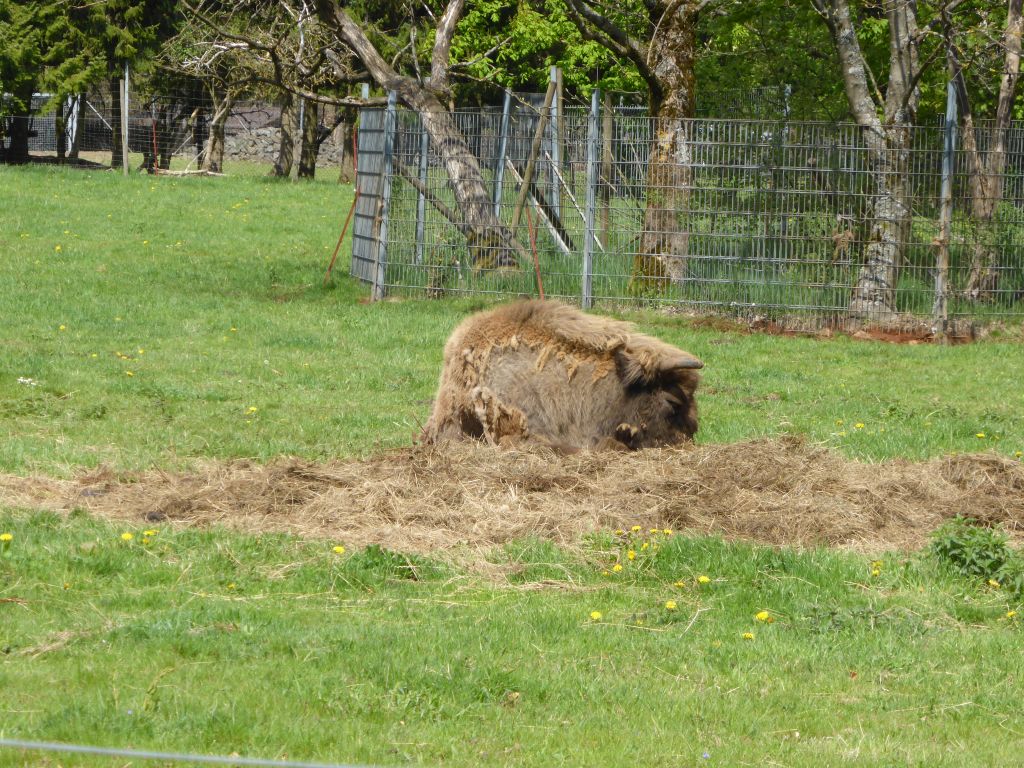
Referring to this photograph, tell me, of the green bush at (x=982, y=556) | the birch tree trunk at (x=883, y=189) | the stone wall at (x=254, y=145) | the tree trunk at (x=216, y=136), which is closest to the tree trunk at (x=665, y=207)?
the birch tree trunk at (x=883, y=189)

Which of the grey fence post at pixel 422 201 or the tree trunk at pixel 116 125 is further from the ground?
the tree trunk at pixel 116 125

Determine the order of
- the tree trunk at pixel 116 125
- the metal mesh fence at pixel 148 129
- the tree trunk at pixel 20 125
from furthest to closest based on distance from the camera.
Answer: the tree trunk at pixel 116 125
the metal mesh fence at pixel 148 129
the tree trunk at pixel 20 125

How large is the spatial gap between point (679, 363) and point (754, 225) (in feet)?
24.5

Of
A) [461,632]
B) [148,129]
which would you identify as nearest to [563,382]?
[461,632]

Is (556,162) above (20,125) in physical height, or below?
below

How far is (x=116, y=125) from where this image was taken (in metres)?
37.1

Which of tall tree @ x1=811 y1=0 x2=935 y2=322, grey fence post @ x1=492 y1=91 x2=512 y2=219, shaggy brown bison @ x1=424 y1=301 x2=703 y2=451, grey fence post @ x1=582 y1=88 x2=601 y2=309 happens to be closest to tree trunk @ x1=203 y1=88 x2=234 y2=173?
grey fence post @ x1=492 y1=91 x2=512 y2=219

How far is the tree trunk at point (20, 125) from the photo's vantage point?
110ft

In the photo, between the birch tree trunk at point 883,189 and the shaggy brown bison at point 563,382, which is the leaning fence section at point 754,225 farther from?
the shaggy brown bison at point 563,382

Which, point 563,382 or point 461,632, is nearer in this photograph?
point 461,632

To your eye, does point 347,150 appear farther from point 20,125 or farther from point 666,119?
point 666,119

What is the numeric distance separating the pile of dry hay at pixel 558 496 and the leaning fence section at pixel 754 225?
7.41 meters

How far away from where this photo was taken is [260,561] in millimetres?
6258

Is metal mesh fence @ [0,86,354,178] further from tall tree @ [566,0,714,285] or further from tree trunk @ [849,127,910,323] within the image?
tree trunk @ [849,127,910,323]
